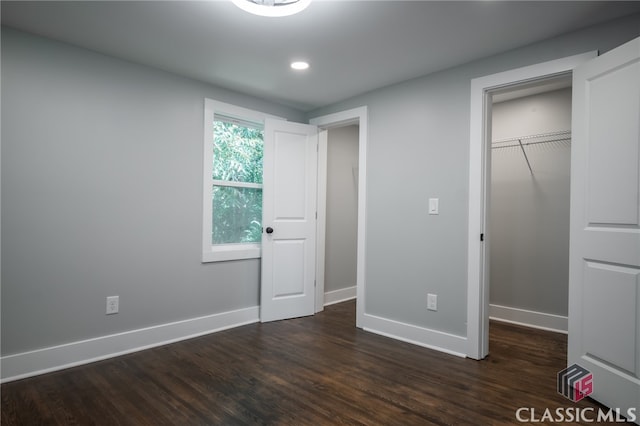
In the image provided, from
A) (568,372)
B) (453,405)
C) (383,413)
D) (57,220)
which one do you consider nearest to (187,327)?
(57,220)

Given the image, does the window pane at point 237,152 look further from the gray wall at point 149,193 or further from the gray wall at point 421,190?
the gray wall at point 421,190

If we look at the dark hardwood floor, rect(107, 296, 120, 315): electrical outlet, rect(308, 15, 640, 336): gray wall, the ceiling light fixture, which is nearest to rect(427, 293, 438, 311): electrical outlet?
rect(308, 15, 640, 336): gray wall

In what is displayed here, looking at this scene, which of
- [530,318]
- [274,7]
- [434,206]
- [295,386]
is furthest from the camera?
[530,318]

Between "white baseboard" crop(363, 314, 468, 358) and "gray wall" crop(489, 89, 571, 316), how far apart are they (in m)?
1.31

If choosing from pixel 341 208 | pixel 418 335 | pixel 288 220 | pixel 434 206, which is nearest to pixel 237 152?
pixel 288 220

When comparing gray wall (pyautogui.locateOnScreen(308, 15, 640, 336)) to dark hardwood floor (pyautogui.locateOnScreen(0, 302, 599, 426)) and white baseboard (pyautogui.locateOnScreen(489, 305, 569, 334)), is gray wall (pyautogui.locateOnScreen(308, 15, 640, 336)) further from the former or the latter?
white baseboard (pyautogui.locateOnScreen(489, 305, 569, 334))

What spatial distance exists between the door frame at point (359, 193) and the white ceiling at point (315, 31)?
0.61 meters

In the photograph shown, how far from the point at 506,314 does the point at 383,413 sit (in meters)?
2.47

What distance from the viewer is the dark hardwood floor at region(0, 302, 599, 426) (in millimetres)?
1958

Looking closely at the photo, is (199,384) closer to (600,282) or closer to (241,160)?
(241,160)

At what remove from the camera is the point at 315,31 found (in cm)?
239

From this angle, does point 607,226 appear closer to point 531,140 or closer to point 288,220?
point 531,140

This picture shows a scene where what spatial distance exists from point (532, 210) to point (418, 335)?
1806 millimetres

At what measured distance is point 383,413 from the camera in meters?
1.98
